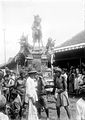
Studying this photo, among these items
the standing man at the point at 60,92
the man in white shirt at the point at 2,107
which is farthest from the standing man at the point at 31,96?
the man in white shirt at the point at 2,107

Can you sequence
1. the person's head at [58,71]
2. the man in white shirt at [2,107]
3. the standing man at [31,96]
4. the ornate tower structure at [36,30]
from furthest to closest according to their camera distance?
the ornate tower structure at [36,30], the person's head at [58,71], the standing man at [31,96], the man in white shirt at [2,107]

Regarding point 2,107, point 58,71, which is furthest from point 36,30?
point 2,107

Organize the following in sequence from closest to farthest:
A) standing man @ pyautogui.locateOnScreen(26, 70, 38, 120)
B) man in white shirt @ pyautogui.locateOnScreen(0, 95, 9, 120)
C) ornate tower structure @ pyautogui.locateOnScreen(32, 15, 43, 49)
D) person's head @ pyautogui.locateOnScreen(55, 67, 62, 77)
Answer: man in white shirt @ pyautogui.locateOnScreen(0, 95, 9, 120) → standing man @ pyautogui.locateOnScreen(26, 70, 38, 120) → person's head @ pyautogui.locateOnScreen(55, 67, 62, 77) → ornate tower structure @ pyautogui.locateOnScreen(32, 15, 43, 49)

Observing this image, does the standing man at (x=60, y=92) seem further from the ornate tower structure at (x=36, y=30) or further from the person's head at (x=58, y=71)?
the ornate tower structure at (x=36, y=30)

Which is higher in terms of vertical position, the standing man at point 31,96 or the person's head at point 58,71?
the person's head at point 58,71

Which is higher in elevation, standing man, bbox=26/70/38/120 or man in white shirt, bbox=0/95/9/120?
man in white shirt, bbox=0/95/9/120

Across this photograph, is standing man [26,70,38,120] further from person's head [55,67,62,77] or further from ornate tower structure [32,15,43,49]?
ornate tower structure [32,15,43,49]

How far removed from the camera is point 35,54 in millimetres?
21516

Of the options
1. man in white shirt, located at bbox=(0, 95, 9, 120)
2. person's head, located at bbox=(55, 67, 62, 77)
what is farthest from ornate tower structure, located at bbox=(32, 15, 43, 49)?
man in white shirt, located at bbox=(0, 95, 9, 120)

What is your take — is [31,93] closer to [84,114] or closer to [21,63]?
[84,114]

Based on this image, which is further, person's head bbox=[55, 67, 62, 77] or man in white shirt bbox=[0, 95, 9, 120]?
person's head bbox=[55, 67, 62, 77]

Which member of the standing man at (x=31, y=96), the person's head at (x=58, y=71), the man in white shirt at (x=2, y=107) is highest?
the man in white shirt at (x=2, y=107)

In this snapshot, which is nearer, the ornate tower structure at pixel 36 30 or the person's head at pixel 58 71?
the person's head at pixel 58 71

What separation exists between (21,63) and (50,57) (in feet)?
11.5
